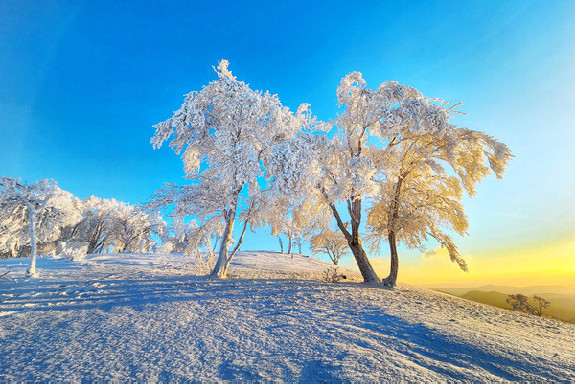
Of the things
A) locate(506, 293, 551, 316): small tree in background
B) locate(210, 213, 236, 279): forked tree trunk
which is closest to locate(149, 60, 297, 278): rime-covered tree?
locate(210, 213, 236, 279): forked tree trunk

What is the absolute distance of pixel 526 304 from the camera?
34.9 ft

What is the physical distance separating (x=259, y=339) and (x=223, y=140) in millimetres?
8878

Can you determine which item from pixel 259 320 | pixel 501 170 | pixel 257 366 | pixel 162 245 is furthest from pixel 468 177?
pixel 162 245

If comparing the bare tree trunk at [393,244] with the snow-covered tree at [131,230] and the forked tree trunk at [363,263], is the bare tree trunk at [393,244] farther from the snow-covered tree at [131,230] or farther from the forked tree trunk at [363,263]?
the snow-covered tree at [131,230]

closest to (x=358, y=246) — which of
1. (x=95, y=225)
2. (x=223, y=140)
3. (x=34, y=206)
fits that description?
(x=223, y=140)

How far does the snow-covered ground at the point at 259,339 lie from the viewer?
12.5 ft

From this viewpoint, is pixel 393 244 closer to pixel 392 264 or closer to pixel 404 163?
pixel 392 264

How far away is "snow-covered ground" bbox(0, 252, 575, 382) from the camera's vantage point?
380 centimetres

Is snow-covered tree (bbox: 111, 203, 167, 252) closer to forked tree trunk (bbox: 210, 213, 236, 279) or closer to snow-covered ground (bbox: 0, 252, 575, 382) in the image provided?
forked tree trunk (bbox: 210, 213, 236, 279)

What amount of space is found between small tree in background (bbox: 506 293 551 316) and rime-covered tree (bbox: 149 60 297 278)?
40.7 ft

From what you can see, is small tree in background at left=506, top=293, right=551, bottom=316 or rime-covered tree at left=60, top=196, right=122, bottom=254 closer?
small tree in background at left=506, top=293, right=551, bottom=316

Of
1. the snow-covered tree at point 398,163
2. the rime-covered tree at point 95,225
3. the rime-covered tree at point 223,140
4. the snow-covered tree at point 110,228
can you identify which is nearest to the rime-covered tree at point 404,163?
the snow-covered tree at point 398,163

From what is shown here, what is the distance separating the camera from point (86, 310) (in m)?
6.63

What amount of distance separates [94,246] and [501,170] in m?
44.8
